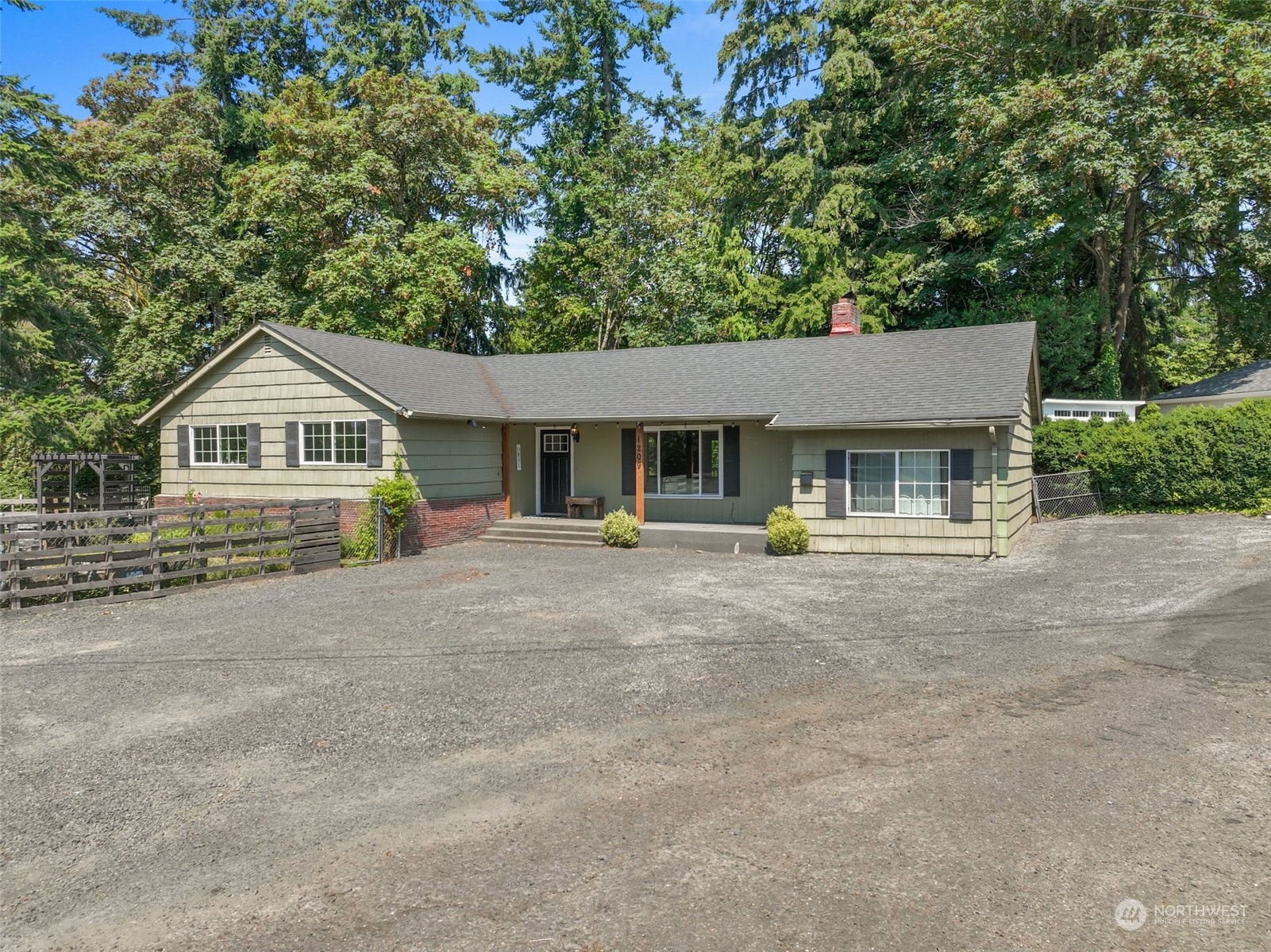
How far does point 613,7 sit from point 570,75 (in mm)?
3388

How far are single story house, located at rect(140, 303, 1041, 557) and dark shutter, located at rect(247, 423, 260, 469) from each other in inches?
1.6

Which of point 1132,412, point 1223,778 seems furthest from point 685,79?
point 1223,778

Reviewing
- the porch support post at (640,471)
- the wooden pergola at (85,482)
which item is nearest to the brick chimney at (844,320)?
the porch support post at (640,471)

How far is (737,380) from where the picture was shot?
1791 cm

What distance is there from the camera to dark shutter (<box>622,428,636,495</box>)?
1848 centimetres

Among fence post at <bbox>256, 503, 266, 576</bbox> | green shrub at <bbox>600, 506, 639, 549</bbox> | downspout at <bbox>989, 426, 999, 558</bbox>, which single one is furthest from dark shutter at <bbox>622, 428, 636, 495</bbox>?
fence post at <bbox>256, 503, 266, 576</bbox>

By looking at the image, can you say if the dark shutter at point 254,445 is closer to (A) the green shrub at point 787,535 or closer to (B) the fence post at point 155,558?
(B) the fence post at point 155,558

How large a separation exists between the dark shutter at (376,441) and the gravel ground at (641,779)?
664 centimetres

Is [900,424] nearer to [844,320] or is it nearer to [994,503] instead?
[994,503]

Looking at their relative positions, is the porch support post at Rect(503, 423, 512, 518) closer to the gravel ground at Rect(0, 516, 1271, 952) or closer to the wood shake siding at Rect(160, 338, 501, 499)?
the wood shake siding at Rect(160, 338, 501, 499)

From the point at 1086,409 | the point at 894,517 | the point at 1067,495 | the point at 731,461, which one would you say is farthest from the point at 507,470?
the point at 1086,409

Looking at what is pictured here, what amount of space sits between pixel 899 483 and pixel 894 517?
645 mm

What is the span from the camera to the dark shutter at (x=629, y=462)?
18484mm

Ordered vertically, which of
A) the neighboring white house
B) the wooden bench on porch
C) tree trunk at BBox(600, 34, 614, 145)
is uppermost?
tree trunk at BBox(600, 34, 614, 145)
